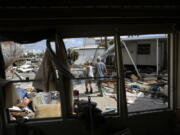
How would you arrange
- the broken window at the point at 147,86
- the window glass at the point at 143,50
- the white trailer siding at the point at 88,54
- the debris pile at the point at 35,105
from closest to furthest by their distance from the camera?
1. the debris pile at the point at 35,105
2. the white trailer siding at the point at 88,54
3. the broken window at the point at 147,86
4. the window glass at the point at 143,50

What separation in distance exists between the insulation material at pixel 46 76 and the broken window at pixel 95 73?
0.39 metres

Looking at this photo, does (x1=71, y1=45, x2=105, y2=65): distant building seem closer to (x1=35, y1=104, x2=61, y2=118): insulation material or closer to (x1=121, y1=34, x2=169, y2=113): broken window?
(x1=121, y1=34, x2=169, y2=113): broken window

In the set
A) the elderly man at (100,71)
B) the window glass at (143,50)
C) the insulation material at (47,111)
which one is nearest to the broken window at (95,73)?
the elderly man at (100,71)

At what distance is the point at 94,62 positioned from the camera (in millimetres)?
3572

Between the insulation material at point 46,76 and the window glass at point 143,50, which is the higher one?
the window glass at point 143,50

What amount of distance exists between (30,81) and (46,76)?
34cm

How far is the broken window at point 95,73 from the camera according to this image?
3.32 metres

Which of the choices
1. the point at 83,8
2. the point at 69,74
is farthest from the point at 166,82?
the point at 83,8

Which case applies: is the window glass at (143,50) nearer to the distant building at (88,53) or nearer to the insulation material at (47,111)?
the distant building at (88,53)

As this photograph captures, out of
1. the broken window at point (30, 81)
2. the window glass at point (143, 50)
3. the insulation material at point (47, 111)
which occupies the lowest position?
the insulation material at point (47, 111)

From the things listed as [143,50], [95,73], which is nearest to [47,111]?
[95,73]

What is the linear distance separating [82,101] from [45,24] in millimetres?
1566

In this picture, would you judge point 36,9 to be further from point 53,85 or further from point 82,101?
point 82,101

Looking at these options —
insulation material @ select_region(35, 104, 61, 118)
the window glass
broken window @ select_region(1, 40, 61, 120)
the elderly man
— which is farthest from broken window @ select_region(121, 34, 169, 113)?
the window glass
